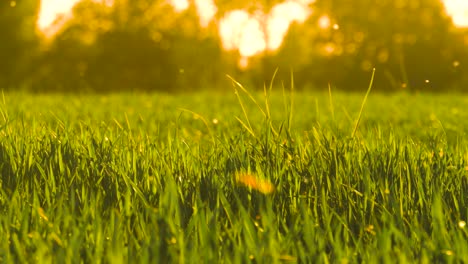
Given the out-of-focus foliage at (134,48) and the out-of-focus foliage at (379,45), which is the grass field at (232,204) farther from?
the out-of-focus foliage at (134,48)

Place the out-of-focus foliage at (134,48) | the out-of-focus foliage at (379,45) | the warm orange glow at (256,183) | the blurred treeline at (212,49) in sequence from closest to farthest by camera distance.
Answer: the warm orange glow at (256,183), the out-of-focus foliage at (379,45), the blurred treeline at (212,49), the out-of-focus foliage at (134,48)

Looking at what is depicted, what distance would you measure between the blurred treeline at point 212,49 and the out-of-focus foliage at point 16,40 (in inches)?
11.7

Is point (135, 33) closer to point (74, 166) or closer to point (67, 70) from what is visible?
point (67, 70)

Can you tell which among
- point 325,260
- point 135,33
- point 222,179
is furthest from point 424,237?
point 135,33

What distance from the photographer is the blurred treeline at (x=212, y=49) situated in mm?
26000

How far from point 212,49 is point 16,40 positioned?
8.09m

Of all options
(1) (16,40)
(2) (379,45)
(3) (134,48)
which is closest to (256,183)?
(1) (16,40)

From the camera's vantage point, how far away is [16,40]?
75.6 ft

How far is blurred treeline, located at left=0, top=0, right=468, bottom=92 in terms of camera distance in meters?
26.0

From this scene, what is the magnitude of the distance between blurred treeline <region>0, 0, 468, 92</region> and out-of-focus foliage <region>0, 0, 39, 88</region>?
0.30m

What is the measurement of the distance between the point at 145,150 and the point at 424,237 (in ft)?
→ 4.16

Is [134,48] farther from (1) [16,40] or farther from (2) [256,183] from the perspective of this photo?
(2) [256,183]

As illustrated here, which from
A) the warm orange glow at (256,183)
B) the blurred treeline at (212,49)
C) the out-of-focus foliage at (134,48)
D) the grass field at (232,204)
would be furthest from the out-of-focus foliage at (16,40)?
the warm orange glow at (256,183)

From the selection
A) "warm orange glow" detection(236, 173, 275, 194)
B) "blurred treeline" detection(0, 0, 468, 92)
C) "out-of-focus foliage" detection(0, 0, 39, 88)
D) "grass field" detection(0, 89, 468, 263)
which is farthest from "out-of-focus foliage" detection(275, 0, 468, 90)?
"warm orange glow" detection(236, 173, 275, 194)
